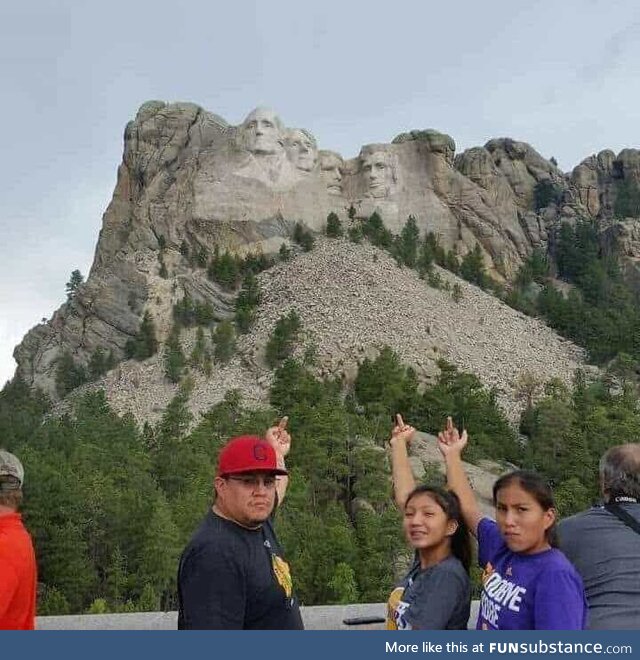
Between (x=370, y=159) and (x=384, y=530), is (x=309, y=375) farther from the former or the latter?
(x=370, y=159)

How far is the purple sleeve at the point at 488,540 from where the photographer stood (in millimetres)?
3604

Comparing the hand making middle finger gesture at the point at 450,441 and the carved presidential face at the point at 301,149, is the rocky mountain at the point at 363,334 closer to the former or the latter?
the carved presidential face at the point at 301,149

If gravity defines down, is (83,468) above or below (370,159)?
below

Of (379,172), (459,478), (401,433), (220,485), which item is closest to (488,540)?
(459,478)

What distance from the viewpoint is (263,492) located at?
11.0 ft


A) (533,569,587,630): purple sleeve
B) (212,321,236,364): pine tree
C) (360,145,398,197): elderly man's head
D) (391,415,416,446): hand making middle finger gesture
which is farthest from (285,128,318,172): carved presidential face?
(533,569,587,630): purple sleeve

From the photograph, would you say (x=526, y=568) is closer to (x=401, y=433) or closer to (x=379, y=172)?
(x=401, y=433)

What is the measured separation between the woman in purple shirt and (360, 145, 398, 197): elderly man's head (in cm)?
6212

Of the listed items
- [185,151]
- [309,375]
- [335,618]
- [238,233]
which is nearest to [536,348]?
[309,375]

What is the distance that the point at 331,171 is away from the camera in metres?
65.3

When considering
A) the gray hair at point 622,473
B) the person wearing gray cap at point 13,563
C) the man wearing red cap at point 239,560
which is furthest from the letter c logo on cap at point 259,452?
the gray hair at point 622,473

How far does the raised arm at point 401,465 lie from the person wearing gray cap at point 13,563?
1.85 metres

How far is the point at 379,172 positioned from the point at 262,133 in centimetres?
1005

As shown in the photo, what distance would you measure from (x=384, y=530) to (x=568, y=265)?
168 feet
